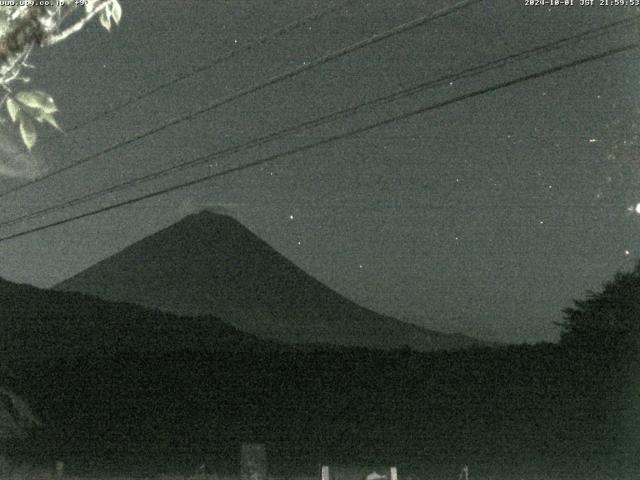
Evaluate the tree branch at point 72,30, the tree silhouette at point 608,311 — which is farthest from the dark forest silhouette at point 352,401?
the tree branch at point 72,30

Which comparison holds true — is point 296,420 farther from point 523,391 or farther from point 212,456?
point 523,391

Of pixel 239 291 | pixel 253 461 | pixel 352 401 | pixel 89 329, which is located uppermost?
pixel 239 291

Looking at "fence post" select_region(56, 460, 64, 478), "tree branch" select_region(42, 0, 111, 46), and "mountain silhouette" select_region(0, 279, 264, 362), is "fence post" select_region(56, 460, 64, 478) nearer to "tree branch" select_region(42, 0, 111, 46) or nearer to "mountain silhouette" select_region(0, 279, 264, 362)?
"mountain silhouette" select_region(0, 279, 264, 362)

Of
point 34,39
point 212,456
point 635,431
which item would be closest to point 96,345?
point 212,456

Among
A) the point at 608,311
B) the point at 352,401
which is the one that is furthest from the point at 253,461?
the point at 608,311

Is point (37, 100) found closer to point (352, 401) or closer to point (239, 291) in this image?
point (352, 401)

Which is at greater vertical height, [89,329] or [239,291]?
[239,291]
